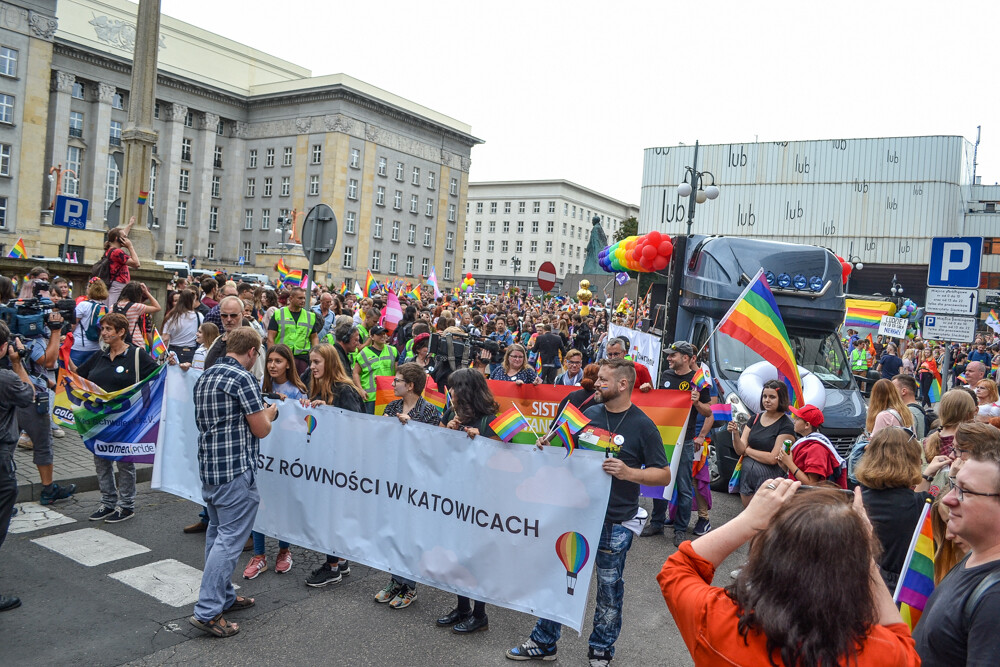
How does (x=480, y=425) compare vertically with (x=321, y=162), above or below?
below

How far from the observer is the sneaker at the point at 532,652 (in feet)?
15.2

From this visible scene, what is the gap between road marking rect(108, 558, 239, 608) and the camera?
517 centimetres

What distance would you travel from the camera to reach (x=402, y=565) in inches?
207

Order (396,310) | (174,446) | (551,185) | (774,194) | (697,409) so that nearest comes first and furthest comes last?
(174,446) < (697,409) < (396,310) < (774,194) < (551,185)

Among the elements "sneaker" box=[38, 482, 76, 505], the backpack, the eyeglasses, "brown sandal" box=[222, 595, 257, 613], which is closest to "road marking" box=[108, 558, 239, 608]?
"brown sandal" box=[222, 595, 257, 613]

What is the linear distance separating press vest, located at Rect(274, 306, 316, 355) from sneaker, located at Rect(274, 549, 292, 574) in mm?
3763

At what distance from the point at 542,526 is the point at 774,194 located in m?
60.2

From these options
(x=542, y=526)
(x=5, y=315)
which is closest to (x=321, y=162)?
(x=5, y=315)

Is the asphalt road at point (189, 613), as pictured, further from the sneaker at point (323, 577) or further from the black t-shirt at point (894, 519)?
the black t-shirt at point (894, 519)

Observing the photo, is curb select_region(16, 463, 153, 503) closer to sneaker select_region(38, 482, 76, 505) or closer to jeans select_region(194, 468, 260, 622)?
sneaker select_region(38, 482, 76, 505)

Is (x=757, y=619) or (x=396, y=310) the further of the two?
(x=396, y=310)

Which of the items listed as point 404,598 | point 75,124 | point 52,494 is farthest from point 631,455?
point 75,124

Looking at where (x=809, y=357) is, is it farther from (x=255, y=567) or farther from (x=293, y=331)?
(x=255, y=567)

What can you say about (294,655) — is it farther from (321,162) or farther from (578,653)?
(321,162)
